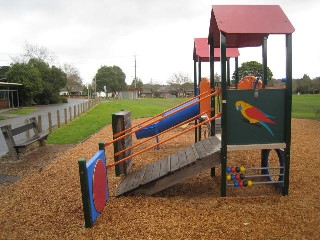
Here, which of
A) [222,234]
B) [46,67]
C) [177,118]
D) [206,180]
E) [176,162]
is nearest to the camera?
[222,234]

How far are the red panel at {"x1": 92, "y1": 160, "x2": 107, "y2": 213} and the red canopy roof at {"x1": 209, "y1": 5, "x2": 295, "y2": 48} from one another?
289 cm

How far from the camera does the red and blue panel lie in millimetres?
4105

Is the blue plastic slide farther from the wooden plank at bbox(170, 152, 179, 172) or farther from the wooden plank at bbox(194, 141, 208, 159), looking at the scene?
the wooden plank at bbox(170, 152, 179, 172)

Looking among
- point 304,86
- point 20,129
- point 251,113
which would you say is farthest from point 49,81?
point 304,86

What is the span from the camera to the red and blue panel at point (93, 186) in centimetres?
411

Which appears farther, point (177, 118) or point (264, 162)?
point (177, 118)

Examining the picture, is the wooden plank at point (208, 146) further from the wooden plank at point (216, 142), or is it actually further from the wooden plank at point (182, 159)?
the wooden plank at point (182, 159)

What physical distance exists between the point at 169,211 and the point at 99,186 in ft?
3.66

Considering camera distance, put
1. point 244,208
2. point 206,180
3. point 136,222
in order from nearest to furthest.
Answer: point 136,222, point 244,208, point 206,180

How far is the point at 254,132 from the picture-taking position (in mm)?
5316

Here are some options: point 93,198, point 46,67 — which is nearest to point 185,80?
point 46,67

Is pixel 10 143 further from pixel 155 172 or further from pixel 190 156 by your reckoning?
pixel 190 156

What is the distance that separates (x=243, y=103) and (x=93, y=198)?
2809mm

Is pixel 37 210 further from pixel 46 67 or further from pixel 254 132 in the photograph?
pixel 46 67
